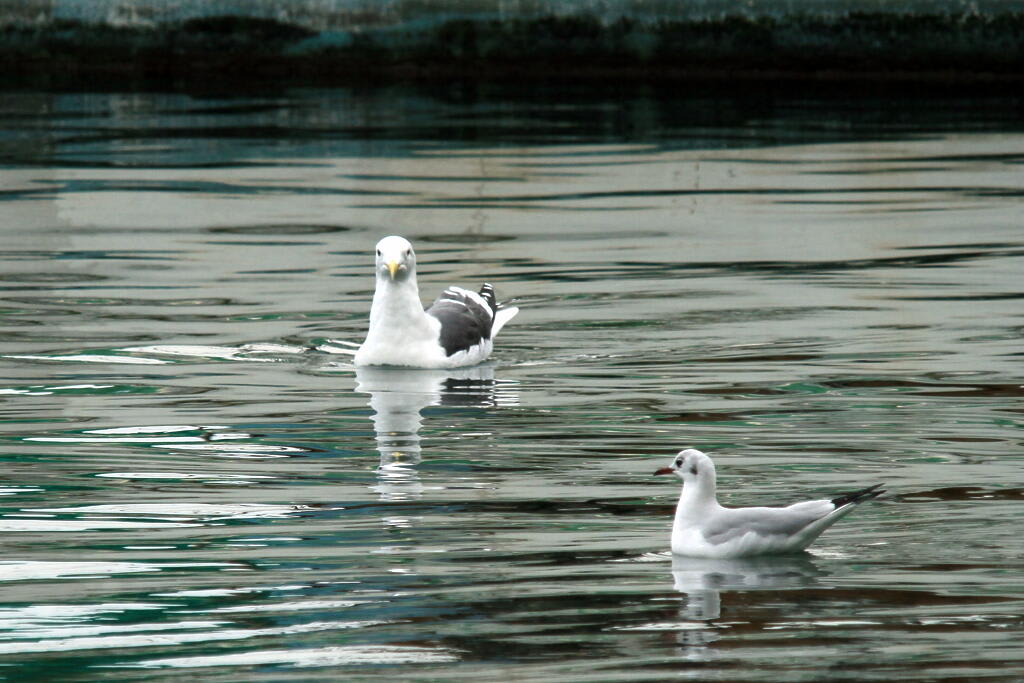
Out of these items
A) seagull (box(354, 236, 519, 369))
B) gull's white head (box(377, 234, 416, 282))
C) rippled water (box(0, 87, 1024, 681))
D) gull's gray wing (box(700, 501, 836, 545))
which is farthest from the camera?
gull's white head (box(377, 234, 416, 282))

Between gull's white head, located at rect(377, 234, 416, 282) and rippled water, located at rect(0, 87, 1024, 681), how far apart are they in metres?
0.66

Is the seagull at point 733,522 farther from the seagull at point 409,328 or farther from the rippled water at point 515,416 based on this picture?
the seagull at point 409,328

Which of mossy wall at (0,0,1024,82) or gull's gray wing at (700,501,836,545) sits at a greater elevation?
mossy wall at (0,0,1024,82)

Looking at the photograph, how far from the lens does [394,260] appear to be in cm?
Answer: 1189

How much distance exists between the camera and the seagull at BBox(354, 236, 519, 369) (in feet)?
38.5

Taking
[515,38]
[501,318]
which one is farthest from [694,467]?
[515,38]

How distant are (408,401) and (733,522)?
4.03 metres

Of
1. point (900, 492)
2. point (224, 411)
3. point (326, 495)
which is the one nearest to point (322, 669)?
point (326, 495)

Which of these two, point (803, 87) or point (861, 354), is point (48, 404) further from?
point (803, 87)

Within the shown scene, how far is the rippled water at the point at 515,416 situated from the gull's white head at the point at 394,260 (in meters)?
0.66

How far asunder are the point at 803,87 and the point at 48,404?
22.6m

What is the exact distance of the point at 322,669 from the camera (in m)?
5.89

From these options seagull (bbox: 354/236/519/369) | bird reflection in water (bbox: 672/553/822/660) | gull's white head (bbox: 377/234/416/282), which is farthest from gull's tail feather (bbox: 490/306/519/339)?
bird reflection in water (bbox: 672/553/822/660)

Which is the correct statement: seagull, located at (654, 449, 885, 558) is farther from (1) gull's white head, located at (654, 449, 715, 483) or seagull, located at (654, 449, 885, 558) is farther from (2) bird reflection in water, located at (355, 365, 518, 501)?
(2) bird reflection in water, located at (355, 365, 518, 501)
